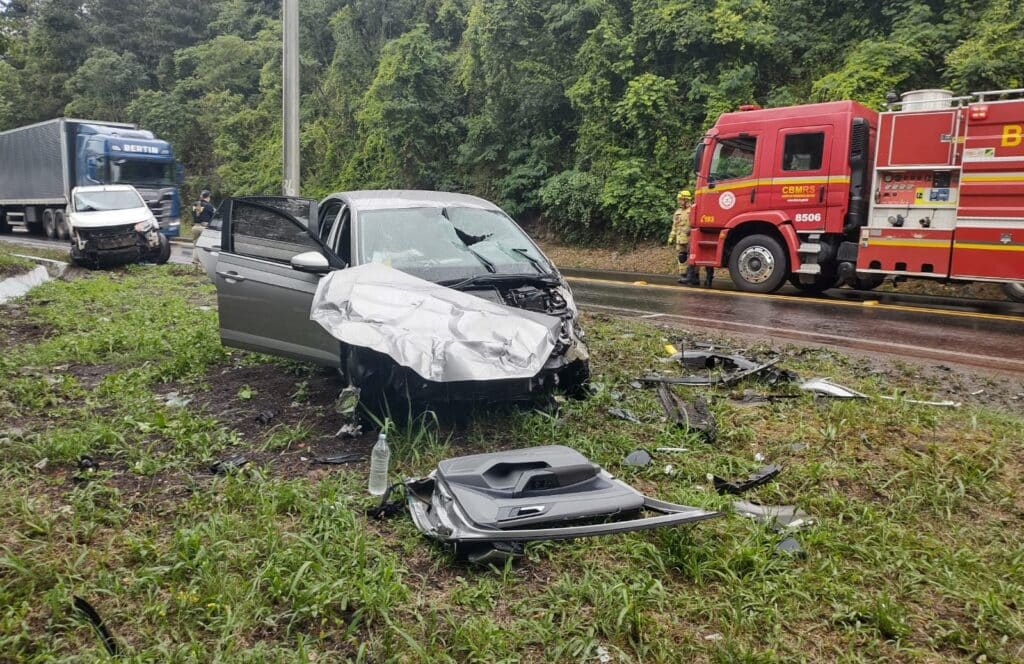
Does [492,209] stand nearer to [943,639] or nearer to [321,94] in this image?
[943,639]

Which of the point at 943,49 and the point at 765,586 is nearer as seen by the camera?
the point at 765,586

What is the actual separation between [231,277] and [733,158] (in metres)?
9.50

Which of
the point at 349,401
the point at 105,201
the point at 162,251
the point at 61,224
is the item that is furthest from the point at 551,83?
the point at 349,401

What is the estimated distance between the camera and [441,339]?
13.4ft

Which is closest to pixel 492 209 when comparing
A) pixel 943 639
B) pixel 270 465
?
pixel 270 465

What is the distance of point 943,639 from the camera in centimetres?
269

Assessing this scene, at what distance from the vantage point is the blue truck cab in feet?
73.9

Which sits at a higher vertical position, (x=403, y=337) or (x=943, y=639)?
(x=403, y=337)

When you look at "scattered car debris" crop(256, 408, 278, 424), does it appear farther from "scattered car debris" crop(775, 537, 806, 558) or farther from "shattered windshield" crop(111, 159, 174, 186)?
"shattered windshield" crop(111, 159, 174, 186)

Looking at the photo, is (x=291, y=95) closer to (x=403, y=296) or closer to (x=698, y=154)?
(x=698, y=154)

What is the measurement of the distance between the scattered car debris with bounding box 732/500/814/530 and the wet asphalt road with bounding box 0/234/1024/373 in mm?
4549

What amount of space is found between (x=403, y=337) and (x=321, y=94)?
32273mm

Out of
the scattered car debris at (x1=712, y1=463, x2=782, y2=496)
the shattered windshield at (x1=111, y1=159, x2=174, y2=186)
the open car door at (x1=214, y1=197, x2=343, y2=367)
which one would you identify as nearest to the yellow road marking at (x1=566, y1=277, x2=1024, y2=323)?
the scattered car debris at (x1=712, y1=463, x2=782, y2=496)

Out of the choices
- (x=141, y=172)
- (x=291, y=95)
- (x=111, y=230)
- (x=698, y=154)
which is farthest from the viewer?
(x=141, y=172)
